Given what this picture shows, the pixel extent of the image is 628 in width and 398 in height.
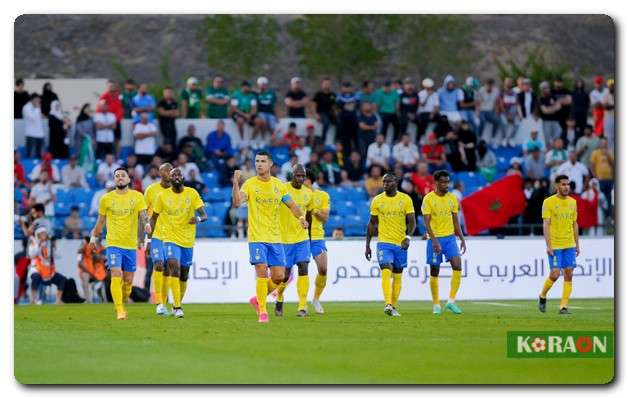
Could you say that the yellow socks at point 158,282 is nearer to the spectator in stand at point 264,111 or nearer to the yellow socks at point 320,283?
the yellow socks at point 320,283

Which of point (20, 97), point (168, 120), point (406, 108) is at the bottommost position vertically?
point (168, 120)

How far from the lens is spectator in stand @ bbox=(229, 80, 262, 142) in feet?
110

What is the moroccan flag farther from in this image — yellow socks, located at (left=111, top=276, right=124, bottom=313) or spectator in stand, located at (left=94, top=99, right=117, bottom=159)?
yellow socks, located at (left=111, top=276, right=124, bottom=313)

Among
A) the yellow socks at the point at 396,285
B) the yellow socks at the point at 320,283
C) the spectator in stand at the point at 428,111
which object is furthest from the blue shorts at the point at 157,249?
the spectator in stand at the point at 428,111

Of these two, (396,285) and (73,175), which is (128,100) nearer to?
(73,175)

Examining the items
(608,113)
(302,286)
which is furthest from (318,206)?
(608,113)

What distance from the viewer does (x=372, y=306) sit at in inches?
993

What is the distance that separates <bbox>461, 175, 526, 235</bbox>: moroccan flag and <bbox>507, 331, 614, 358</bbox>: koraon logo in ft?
46.0

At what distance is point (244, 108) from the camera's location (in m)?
33.8

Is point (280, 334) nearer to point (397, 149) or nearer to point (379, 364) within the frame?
point (379, 364)

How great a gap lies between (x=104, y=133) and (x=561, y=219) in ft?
45.5

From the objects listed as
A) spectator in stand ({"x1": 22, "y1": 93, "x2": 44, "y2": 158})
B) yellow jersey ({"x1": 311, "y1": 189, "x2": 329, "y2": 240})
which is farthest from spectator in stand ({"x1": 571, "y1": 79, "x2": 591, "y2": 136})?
spectator in stand ({"x1": 22, "y1": 93, "x2": 44, "y2": 158})

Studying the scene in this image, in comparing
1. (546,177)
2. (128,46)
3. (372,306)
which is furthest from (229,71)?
(372,306)

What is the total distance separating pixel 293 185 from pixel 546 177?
39.1 feet
